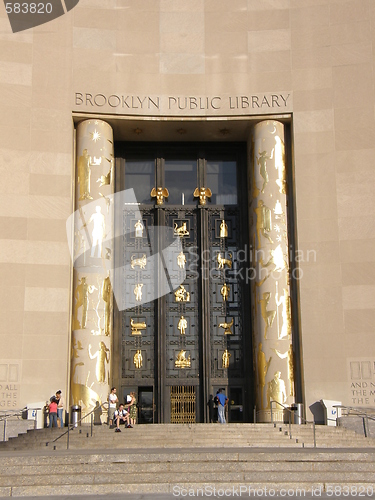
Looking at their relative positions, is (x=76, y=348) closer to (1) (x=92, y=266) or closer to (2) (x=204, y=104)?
(1) (x=92, y=266)

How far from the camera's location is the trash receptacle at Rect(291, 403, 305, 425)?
21188 millimetres

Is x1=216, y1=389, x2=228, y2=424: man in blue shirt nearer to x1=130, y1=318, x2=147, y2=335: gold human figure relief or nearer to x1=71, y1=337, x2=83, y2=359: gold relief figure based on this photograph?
x1=130, y1=318, x2=147, y2=335: gold human figure relief

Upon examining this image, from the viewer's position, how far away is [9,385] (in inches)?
829

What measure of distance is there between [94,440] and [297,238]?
928 cm

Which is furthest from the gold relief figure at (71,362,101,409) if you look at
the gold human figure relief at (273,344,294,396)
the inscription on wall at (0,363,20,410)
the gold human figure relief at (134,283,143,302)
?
the gold human figure relief at (273,344,294,396)

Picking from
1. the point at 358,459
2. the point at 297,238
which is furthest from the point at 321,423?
the point at 358,459

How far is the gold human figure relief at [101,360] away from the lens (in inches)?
861

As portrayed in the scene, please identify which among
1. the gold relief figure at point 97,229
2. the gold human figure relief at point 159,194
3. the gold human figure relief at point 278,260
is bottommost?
the gold human figure relief at point 278,260

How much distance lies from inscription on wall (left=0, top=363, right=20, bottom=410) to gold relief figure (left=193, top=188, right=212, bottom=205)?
8538mm

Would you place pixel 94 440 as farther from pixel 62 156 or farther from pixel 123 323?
pixel 62 156

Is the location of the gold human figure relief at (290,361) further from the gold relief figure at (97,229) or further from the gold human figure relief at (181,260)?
the gold relief figure at (97,229)

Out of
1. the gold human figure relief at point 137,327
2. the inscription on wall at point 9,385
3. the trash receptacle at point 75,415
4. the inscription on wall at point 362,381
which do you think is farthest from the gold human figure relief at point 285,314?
the inscription on wall at point 9,385

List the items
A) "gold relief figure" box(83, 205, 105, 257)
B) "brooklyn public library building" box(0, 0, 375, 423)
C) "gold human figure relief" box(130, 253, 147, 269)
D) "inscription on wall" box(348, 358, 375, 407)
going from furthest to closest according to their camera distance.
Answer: "gold human figure relief" box(130, 253, 147, 269), "gold relief figure" box(83, 205, 105, 257), "brooklyn public library building" box(0, 0, 375, 423), "inscription on wall" box(348, 358, 375, 407)

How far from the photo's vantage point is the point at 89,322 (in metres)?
22.2
